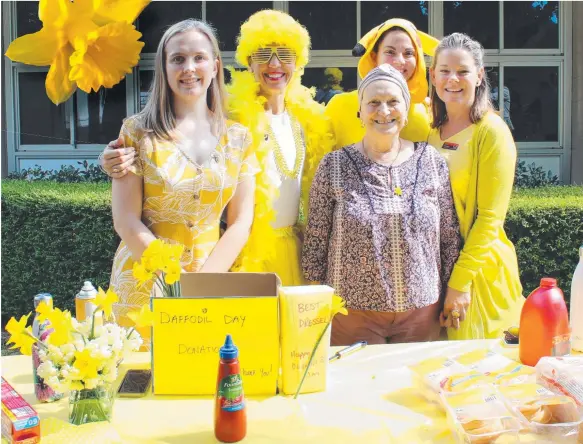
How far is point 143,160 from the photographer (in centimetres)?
208

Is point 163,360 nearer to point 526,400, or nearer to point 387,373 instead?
point 387,373

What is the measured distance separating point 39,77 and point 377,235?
15.9ft

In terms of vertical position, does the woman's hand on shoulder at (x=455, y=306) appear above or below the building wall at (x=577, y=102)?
below

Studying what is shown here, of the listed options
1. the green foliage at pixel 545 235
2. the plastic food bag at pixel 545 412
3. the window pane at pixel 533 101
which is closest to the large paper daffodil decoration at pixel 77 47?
the plastic food bag at pixel 545 412

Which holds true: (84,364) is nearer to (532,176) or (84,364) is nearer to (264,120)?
(264,120)

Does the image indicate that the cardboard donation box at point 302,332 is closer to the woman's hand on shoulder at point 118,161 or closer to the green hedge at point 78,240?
the woman's hand on shoulder at point 118,161

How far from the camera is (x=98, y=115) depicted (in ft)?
19.2

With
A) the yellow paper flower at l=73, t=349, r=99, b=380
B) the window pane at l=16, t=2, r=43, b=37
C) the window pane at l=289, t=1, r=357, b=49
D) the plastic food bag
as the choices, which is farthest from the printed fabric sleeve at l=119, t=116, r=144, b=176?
the window pane at l=16, t=2, r=43, b=37

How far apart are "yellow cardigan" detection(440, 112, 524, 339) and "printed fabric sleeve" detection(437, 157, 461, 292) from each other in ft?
0.12

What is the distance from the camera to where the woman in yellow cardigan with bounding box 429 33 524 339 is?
2252mm

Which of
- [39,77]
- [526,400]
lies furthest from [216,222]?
[39,77]

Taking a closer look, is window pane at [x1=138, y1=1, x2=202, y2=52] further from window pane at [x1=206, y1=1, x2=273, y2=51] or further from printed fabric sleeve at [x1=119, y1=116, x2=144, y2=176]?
printed fabric sleeve at [x1=119, y1=116, x2=144, y2=176]

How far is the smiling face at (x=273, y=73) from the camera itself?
244 centimetres

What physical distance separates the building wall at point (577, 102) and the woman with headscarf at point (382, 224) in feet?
13.2
